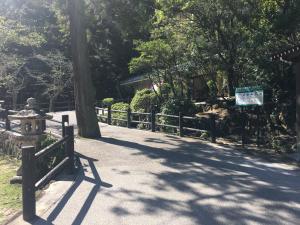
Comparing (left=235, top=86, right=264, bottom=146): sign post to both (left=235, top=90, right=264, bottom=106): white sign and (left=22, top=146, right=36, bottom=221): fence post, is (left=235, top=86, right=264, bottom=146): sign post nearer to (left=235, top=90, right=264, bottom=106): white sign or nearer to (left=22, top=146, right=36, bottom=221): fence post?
(left=235, top=90, right=264, bottom=106): white sign

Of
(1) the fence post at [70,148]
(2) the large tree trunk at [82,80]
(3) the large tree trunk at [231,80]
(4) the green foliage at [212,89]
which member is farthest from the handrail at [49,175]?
(4) the green foliage at [212,89]

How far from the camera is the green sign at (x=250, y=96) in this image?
1339 cm

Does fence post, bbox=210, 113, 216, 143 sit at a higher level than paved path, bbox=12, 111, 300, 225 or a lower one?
higher

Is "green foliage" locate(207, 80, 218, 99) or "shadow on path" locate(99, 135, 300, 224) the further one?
"green foliage" locate(207, 80, 218, 99)

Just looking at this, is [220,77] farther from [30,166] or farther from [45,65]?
[45,65]

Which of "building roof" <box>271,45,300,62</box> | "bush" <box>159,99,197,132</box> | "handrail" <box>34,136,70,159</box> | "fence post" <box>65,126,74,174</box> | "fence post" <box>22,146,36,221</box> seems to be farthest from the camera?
"bush" <box>159,99,197,132</box>

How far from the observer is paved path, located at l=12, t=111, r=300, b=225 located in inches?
270

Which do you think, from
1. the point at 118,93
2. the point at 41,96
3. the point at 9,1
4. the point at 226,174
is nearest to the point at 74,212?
the point at 226,174

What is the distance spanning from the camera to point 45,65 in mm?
40938

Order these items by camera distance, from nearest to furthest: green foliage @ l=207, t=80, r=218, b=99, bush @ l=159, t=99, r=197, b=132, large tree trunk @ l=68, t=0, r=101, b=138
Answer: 1. large tree trunk @ l=68, t=0, r=101, b=138
2. bush @ l=159, t=99, r=197, b=132
3. green foliage @ l=207, t=80, r=218, b=99

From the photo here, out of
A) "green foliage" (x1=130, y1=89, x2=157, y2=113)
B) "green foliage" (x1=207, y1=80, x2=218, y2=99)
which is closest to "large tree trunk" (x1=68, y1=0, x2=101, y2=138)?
"green foliage" (x1=207, y1=80, x2=218, y2=99)

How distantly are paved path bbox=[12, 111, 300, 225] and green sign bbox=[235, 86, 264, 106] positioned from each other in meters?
1.64

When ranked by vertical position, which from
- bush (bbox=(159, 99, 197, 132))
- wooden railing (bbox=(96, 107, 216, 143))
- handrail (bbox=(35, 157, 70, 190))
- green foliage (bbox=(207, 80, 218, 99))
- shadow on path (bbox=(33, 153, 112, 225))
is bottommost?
shadow on path (bbox=(33, 153, 112, 225))

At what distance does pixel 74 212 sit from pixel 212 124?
338 inches
